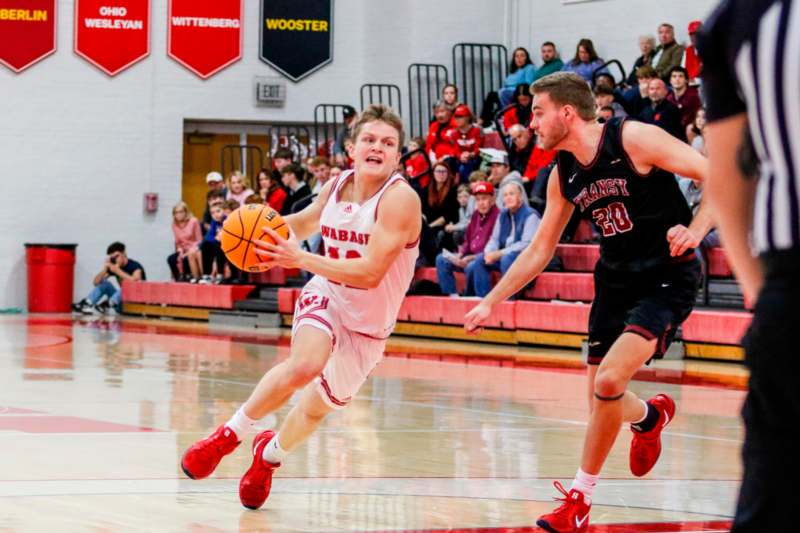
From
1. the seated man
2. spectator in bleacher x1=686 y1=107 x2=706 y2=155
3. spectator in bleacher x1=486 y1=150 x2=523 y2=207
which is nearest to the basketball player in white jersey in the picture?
spectator in bleacher x1=686 y1=107 x2=706 y2=155

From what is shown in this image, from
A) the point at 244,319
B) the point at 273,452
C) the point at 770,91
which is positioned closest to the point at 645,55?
the point at 244,319

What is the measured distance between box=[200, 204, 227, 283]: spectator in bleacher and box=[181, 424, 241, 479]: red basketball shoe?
14.6m

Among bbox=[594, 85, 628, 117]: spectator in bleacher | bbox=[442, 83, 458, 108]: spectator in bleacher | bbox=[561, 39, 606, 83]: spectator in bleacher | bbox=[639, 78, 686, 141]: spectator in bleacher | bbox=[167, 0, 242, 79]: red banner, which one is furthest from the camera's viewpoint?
bbox=[167, 0, 242, 79]: red banner

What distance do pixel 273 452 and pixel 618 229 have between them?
5.65ft

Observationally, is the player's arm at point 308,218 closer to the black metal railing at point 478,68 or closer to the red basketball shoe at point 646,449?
the red basketball shoe at point 646,449

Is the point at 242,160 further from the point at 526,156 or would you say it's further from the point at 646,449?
the point at 646,449

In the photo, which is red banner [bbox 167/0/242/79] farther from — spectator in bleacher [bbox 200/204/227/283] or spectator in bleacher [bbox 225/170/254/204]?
spectator in bleacher [bbox 200/204/227/283]

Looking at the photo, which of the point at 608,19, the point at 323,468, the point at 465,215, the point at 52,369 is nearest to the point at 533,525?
the point at 323,468

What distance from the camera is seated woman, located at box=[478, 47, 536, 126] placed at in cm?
2031

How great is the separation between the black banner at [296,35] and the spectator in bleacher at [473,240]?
8.13 metres

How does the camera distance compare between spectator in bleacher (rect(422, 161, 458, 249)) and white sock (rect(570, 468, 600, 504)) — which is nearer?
white sock (rect(570, 468, 600, 504))

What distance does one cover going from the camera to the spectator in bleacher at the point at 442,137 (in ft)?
60.4

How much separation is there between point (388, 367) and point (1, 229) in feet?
39.3

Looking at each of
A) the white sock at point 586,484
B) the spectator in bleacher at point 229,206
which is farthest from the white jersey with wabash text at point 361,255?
the spectator in bleacher at point 229,206
